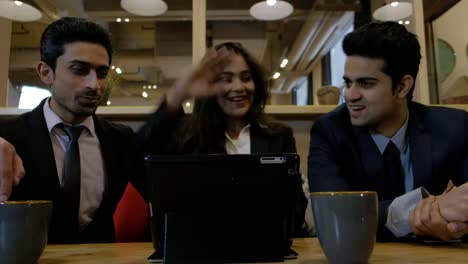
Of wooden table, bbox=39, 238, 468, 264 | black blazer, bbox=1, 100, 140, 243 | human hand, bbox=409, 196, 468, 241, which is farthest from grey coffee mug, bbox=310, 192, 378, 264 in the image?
black blazer, bbox=1, 100, 140, 243

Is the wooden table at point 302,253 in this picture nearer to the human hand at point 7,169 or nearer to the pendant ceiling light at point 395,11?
the human hand at point 7,169

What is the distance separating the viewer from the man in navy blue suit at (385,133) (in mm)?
1239

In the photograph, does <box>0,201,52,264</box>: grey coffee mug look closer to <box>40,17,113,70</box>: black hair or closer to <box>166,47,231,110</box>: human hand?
<box>166,47,231,110</box>: human hand

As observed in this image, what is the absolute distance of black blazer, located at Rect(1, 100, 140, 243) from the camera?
4.18 feet

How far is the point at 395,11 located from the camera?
2469 millimetres

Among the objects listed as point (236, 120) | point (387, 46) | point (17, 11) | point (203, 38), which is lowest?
point (236, 120)

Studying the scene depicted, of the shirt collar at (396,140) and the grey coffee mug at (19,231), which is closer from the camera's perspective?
the grey coffee mug at (19,231)

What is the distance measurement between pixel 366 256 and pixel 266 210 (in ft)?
0.57

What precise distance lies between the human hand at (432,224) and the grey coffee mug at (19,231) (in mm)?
766

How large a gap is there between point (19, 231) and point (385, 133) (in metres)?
1.12

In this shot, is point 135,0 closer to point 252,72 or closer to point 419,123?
point 252,72

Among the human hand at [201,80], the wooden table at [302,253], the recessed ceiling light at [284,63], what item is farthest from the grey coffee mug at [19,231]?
the recessed ceiling light at [284,63]

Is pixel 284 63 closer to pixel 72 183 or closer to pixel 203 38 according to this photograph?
pixel 203 38

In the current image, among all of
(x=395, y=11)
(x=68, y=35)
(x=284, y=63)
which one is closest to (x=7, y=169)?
(x=68, y=35)
